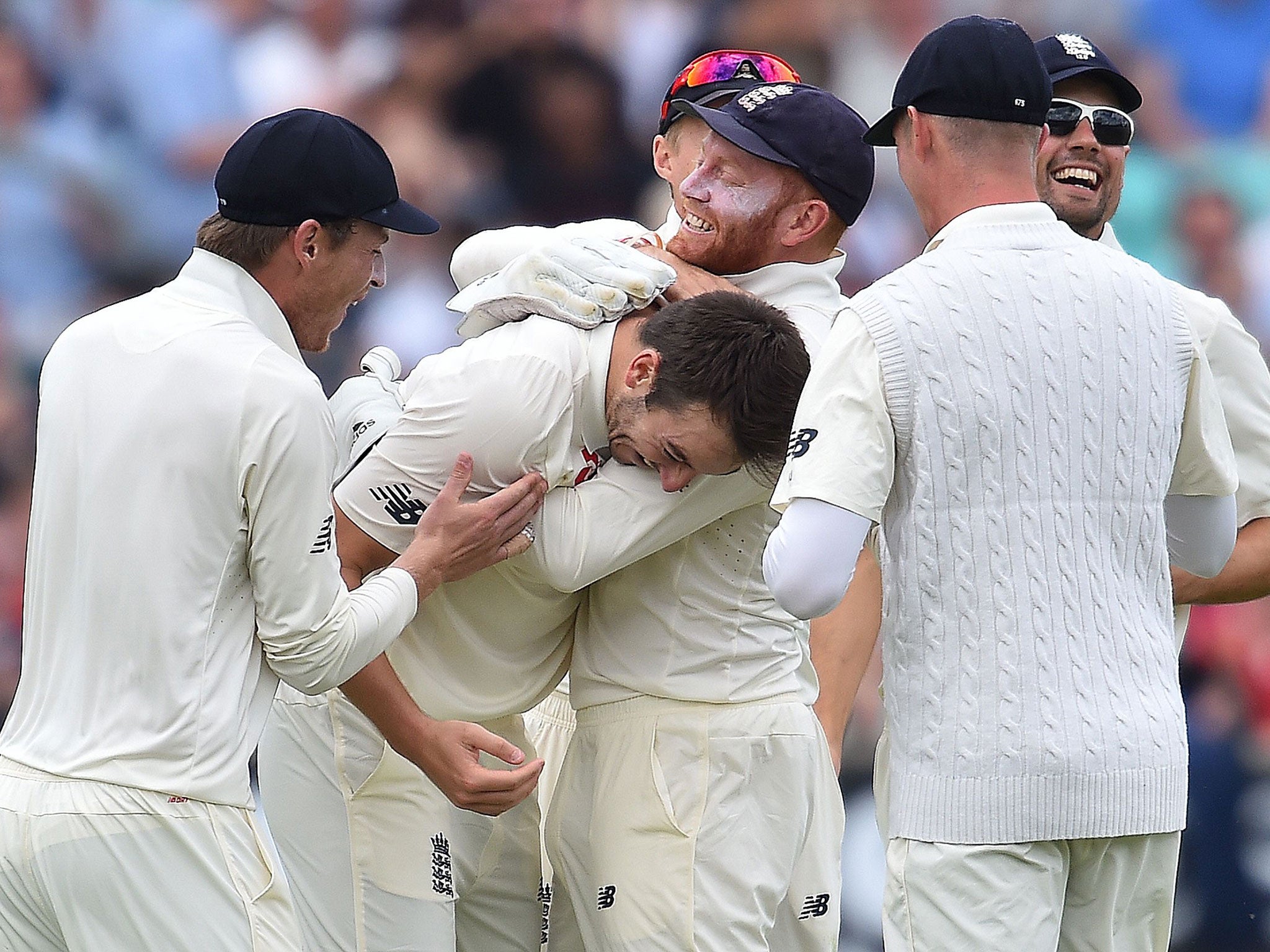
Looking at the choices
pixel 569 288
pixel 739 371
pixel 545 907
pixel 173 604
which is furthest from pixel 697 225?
pixel 545 907

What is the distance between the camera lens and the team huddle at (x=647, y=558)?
2.24 meters

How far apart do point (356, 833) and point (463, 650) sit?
1.22 ft

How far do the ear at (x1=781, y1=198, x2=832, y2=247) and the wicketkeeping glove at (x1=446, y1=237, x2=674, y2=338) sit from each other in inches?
9.2

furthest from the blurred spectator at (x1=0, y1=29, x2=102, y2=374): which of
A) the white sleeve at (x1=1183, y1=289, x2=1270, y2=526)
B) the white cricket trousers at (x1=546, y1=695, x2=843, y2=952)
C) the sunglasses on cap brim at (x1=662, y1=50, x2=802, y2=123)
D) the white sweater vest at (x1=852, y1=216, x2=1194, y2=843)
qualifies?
the white sweater vest at (x1=852, y1=216, x2=1194, y2=843)

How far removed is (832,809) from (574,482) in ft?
2.73

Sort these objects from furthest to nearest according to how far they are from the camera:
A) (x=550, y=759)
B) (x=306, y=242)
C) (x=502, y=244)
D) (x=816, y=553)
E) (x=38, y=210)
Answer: (x=38, y=210) → (x=550, y=759) → (x=502, y=244) → (x=306, y=242) → (x=816, y=553)

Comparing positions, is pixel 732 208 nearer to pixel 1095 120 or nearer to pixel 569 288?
pixel 569 288

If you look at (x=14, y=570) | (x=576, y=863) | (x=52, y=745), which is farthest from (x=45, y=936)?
(x=14, y=570)

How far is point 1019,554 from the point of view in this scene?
2.23 metres

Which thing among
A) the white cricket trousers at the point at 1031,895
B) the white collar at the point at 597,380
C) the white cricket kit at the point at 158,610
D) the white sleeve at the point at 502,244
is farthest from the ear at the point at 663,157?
the white cricket trousers at the point at 1031,895

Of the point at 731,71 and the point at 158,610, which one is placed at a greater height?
the point at 731,71

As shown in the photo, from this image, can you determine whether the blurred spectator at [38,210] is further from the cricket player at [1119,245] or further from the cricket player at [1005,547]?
the cricket player at [1005,547]

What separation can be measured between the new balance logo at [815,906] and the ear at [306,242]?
1.43 m

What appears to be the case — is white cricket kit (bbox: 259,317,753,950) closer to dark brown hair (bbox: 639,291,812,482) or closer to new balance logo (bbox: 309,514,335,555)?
dark brown hair (bbox: 639,291,812,482)
